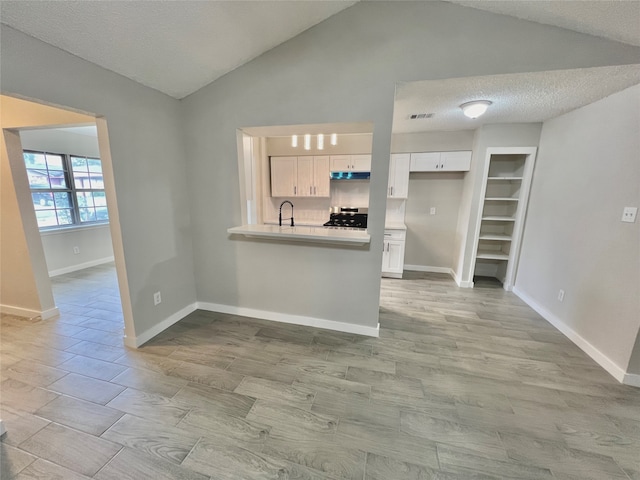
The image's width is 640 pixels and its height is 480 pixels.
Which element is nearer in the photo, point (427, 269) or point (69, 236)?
point (69, 236)

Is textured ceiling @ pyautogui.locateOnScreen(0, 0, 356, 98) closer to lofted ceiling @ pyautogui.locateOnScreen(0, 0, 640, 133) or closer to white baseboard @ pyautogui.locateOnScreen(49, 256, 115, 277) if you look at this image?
lofted ceiling @ pyautogui.locateOnScreen(0, 0, 640, 133)

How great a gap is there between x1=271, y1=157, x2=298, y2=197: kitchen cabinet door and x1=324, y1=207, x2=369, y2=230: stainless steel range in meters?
0.85

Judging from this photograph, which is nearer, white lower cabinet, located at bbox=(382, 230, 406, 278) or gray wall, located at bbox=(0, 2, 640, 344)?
gray wall, located at bbox=(0, 2, 640, 344)

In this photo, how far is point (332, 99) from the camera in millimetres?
2195

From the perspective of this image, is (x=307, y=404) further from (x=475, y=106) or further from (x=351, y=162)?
(x=351, y=162)

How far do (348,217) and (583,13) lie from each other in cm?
338

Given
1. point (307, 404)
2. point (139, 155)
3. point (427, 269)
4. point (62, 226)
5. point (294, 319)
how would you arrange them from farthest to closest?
point (427, 269)
point (62, 226)
point (294, 319)
point (139, 155)
point (307, 404)

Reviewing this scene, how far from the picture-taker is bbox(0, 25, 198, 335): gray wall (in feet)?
4.99

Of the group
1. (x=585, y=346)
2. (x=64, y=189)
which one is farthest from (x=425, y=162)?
(x=64, y=189)

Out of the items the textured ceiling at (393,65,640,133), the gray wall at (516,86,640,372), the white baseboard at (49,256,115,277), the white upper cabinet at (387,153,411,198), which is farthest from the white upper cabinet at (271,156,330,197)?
the white baseboard at (49,256,115,277)

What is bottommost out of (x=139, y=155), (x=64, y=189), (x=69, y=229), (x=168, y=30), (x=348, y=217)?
(x=69, y=229)

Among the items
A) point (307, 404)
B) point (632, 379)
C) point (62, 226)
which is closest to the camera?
point (307, 404)

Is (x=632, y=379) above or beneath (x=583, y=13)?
beneath

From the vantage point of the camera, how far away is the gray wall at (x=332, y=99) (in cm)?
186
